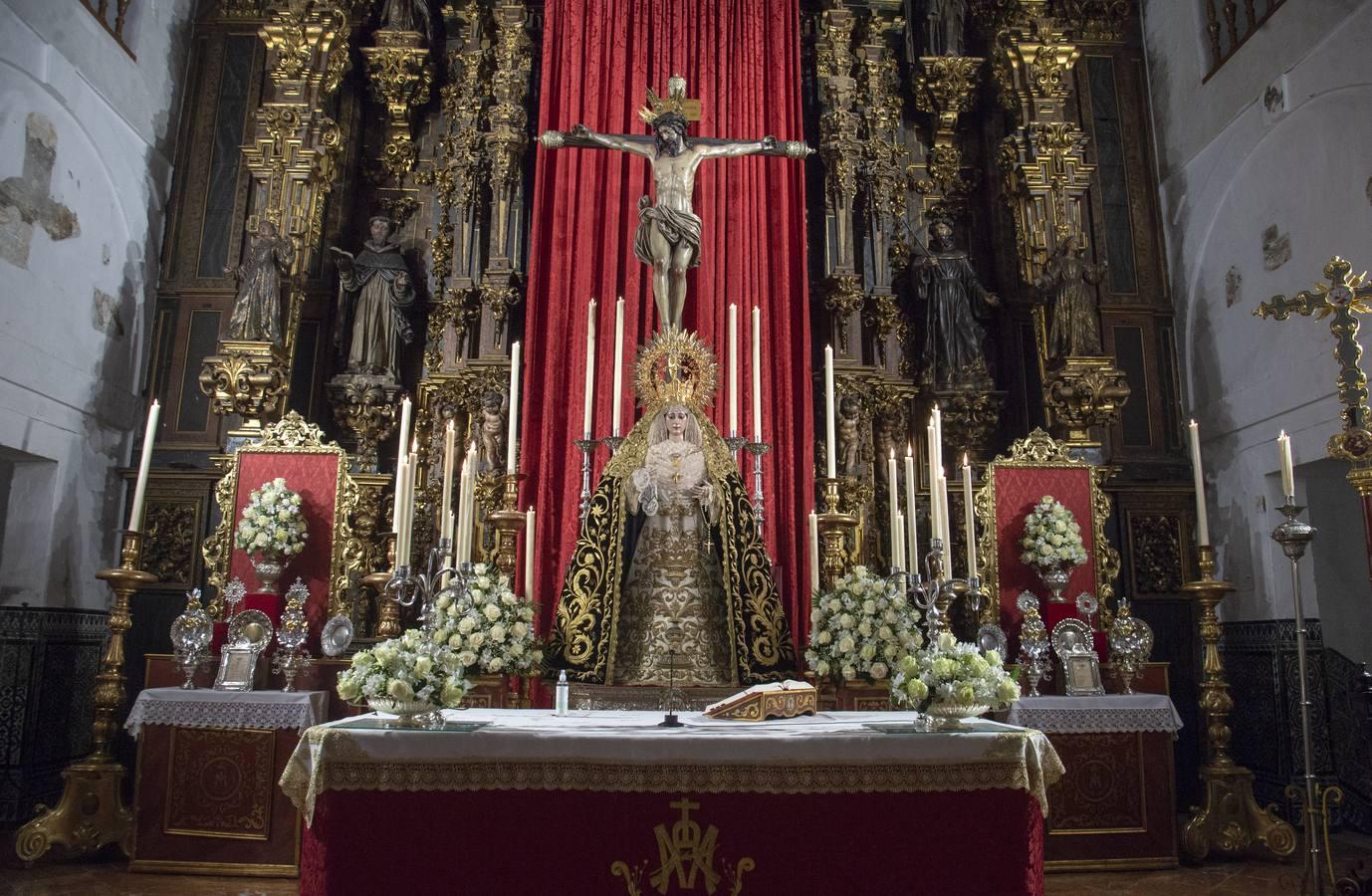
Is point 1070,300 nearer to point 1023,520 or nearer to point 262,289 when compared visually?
point 1023,520

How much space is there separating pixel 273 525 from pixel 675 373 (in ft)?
12.3

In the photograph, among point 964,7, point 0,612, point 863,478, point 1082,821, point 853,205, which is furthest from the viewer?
point 964,7

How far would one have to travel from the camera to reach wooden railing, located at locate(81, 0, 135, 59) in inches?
377

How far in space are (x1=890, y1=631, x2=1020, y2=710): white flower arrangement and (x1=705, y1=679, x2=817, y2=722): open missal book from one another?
0.64 m

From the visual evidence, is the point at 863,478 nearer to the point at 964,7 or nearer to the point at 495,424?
the point at 495,424

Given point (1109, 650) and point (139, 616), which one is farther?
point (139, 616)

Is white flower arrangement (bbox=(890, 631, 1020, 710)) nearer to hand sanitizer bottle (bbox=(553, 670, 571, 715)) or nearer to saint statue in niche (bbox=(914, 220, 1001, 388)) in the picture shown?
hand sanitizer bottle (bbox=(553, 670, 571, 715))

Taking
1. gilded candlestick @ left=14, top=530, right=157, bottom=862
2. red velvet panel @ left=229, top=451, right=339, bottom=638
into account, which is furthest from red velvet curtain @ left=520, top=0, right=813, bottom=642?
gilded candlestick @ left=14, top=530, right=157, bottom=862

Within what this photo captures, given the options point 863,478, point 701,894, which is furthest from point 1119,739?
point 701,894

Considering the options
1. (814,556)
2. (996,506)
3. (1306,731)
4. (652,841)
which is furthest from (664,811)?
(996,506)

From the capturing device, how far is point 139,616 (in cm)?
939

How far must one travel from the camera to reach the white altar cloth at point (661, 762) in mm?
4234

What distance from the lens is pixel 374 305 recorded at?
975 cm

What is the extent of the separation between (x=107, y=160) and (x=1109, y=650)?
32.9 feet
